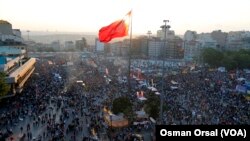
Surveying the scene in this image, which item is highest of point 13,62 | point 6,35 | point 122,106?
point 6,35

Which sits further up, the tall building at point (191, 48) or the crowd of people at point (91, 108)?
the tall building at point (191, 48)

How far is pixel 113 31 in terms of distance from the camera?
18922 millimetres

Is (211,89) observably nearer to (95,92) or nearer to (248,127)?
(95,92)

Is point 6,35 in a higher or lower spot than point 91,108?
higher

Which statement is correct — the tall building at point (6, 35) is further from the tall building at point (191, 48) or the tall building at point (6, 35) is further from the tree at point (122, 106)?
the tall building at point (191, 48)

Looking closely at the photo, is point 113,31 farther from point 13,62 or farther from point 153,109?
point 13,62

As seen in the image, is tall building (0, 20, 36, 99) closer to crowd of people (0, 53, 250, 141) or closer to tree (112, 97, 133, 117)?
crowd of people (0, 53, 250, 141)

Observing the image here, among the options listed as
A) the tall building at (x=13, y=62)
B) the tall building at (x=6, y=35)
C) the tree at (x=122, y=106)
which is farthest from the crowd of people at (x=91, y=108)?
the tall building at (x=6, y=35)

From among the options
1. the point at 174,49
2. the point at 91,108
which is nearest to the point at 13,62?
the point at 91,108

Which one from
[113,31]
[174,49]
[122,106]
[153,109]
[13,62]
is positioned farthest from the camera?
[174,49]

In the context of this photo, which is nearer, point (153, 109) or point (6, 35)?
point (153, 109)

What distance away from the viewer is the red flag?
61.6 feet

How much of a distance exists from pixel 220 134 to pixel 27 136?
18.9 meters

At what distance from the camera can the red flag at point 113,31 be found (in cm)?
1878
